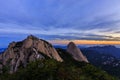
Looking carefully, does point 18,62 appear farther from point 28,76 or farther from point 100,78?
point 28,76

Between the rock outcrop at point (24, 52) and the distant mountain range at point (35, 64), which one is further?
the rock outcrop at point (24, 52)

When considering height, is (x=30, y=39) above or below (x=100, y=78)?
above

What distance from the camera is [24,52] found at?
146500 mm

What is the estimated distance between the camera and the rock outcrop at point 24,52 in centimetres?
14000

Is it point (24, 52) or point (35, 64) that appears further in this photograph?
point (24, 52)

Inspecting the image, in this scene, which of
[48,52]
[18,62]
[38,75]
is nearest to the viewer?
[38,75]

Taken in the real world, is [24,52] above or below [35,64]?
below

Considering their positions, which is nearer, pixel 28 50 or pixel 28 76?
pixel 28 76

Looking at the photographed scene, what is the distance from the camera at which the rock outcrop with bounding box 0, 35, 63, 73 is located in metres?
140

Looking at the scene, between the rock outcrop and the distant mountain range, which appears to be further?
the rock outcrop

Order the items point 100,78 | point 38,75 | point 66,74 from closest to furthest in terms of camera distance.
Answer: point 66,74 < point 38,75 < point 100,78

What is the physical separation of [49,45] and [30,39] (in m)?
21.6

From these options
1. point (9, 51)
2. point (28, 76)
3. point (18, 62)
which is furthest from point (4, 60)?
point (28, 76)

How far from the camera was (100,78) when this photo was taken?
84.0 meters
